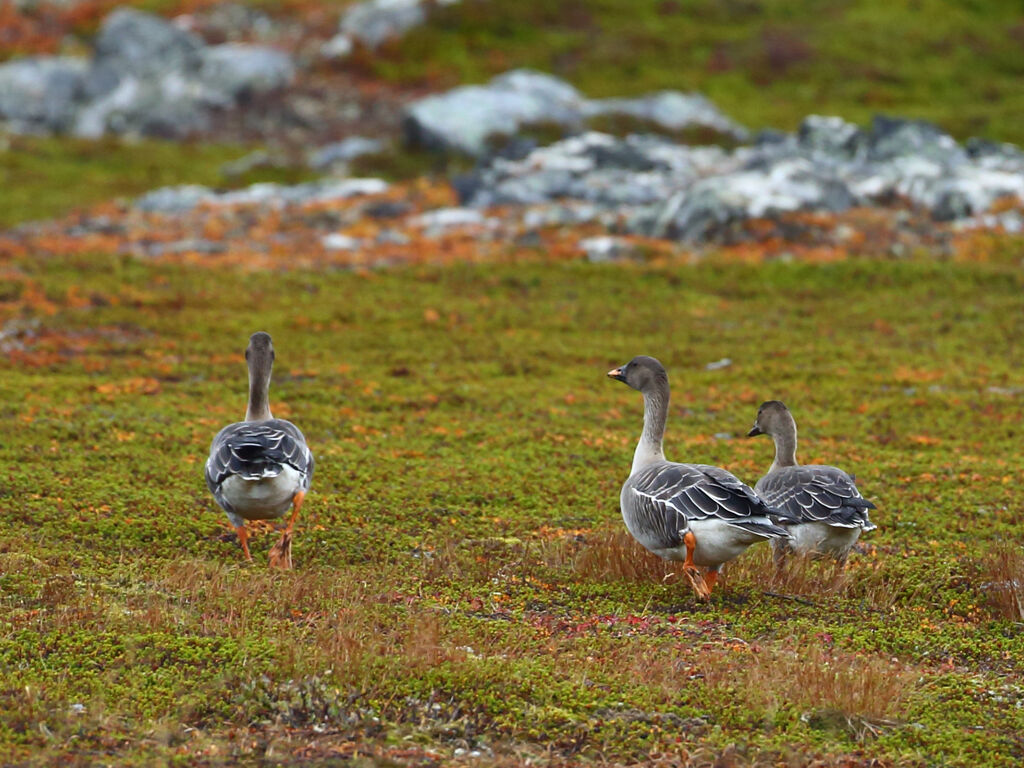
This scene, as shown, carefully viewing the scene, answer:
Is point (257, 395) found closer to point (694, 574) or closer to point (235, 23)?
point (694, 574)

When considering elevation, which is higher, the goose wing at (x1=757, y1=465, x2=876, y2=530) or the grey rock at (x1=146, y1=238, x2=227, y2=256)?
the grey rock at (x1=146, y1=238, x2=227, y2=256)

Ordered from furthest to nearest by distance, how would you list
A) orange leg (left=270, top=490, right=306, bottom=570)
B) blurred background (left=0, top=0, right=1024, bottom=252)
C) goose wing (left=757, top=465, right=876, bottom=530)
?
blurred background (left=0, top=0, right=1024, bottom=252) → goose wing (left=757, top=465, right=876, bottom=530) → orange leg (left=270, top=490, right=306, bottom=570)

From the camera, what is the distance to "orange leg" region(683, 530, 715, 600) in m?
11.6

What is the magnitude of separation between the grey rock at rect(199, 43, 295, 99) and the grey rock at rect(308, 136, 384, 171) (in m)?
9.85

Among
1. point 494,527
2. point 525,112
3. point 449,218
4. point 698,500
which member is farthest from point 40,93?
point 698,500

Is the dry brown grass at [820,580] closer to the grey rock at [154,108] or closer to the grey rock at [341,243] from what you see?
the grey rock at [341,243]

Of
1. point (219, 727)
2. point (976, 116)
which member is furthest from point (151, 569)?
point (976, 116)

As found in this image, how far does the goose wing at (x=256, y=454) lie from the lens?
12.4 meters

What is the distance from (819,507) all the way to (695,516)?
7.30 ft

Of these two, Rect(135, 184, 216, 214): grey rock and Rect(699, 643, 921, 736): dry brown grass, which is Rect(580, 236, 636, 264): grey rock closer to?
Rect(135, 184, 216, 214): grey rock

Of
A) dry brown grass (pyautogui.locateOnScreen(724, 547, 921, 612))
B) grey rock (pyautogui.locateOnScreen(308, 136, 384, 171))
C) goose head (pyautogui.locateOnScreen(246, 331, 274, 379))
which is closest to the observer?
dry brown grass (pyautogui.locateOnScreen(724, 547, 921, 612))

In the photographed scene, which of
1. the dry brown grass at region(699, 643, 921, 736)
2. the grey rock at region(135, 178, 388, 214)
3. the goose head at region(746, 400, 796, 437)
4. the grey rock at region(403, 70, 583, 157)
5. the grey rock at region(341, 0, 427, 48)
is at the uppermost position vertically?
the grey rock at region(341, 0, 427, 48)

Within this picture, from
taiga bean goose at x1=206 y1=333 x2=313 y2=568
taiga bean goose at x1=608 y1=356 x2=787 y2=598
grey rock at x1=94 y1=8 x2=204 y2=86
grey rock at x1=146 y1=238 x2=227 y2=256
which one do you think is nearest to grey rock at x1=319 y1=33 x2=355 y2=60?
grey rock at x1=94 y1=8 x2=204 y2=86

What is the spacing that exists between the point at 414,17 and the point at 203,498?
5299 cm
